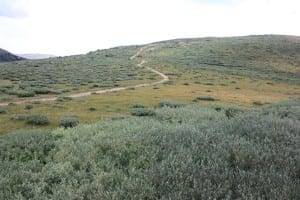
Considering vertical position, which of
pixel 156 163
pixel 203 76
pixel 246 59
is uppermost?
pixel 156 163

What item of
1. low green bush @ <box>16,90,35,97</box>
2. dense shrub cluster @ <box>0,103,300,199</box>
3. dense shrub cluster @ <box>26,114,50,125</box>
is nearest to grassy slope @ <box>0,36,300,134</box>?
dense shrub cluster @ <box>26,114,50,125</box>

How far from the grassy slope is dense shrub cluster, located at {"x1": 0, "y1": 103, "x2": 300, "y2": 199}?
21.0 ft

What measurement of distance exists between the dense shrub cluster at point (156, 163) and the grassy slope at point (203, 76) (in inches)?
252

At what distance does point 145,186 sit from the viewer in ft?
23.1

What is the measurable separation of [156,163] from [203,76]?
50898mm

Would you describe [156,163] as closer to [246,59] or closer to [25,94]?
[25,94]

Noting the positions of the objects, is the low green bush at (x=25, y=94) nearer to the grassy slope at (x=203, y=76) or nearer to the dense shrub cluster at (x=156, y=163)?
the grassy slope at (x=203, y=76)

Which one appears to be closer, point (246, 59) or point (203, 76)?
point (203, 76)

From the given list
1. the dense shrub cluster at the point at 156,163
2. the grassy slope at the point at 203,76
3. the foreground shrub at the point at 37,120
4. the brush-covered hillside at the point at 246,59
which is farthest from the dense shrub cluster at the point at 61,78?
the dense shrub cluster at the point at 156,163

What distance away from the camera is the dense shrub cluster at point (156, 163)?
6988 mm

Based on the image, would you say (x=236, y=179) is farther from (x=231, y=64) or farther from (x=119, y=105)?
(x=231, y=64)

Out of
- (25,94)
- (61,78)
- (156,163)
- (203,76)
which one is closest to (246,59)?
(203,76)

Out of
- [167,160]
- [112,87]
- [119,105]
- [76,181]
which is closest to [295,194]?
[167,160]

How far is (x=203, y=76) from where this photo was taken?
5819 centimetres
